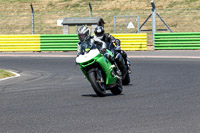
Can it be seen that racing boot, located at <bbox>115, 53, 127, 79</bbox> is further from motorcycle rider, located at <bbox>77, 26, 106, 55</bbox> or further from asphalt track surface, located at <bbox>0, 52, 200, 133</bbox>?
motorcycle rider, located at <bbox>77, 26, 106, 55</bbox>

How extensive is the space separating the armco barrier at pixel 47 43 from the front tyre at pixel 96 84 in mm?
16932

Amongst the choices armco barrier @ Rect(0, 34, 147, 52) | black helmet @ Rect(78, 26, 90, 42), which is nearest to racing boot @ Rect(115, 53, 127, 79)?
black helmet @ Rect(78, 26, 90, 42)

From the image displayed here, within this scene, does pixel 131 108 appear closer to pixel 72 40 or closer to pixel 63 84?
pixel 63 84

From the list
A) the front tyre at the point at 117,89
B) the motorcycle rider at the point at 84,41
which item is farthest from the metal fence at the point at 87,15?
the motorcycle rider at the point at 84,41

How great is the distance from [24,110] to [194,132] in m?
3.16

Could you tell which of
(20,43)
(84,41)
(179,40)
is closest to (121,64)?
(84,41)

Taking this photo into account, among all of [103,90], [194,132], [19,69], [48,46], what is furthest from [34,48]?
[194,132]

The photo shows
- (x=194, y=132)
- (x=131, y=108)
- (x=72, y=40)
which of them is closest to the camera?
(x=194, y=132)

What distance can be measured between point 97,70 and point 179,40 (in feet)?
56.7

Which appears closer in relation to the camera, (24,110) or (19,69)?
(24,110)

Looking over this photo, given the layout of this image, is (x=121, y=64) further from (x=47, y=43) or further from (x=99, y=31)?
(x=47, y=43)

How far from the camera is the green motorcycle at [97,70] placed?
10227mm

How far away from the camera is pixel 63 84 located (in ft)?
44.7

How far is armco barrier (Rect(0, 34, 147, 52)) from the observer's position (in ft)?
89.9
